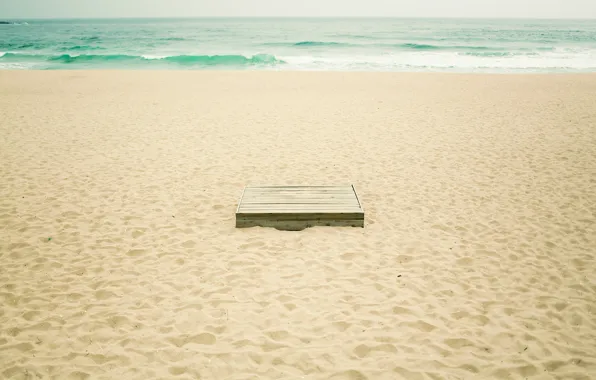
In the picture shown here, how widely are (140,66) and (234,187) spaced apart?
93.4ft

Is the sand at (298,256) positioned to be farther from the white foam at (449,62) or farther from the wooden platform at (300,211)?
the white foam at (449,62)

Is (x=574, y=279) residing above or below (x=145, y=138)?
below

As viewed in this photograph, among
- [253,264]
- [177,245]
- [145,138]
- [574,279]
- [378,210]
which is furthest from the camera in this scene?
[145,138]

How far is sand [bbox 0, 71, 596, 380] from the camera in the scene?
363cm

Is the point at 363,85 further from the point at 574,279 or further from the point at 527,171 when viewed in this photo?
the point at 574,279

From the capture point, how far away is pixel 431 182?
7.61 meters

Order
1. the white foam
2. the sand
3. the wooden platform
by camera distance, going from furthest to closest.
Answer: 1. the white foam
2. the wooden platform
3. the sand

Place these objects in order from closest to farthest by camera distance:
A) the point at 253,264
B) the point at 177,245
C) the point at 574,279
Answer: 1. the point at 574,279
2. the point at 253,264
3. the point at 177,245

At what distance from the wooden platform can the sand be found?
187 millimetres

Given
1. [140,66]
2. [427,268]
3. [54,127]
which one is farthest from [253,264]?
[140,66]

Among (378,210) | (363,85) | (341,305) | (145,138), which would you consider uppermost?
(363,85)

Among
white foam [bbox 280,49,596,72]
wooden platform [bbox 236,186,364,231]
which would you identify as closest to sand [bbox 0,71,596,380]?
wooden platform [bbox 236,186,364,231]

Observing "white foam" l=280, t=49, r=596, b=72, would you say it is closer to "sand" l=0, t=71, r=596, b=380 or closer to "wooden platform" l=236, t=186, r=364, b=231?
"sand" l=0, t=71, r=596, b=380

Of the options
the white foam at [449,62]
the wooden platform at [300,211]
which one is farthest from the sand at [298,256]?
the white foam at [449,62]
